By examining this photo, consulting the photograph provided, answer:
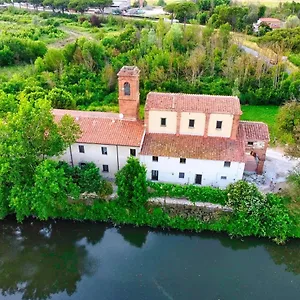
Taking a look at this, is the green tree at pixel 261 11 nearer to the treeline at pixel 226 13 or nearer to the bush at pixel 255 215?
the treeline at pixel 226 13

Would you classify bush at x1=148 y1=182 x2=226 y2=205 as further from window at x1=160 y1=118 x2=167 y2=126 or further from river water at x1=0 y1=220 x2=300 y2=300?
window at x1=160 y1=118 x2=167 y2=126

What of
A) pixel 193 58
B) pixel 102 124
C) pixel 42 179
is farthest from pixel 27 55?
pixel 42 179

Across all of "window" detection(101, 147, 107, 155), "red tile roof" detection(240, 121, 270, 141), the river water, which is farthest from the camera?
"red tile roof" detection(240, 121, 270, 141)

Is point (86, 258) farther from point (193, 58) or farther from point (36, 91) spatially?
point (193, 58)

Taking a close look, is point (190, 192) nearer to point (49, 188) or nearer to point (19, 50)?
point (49, 188)

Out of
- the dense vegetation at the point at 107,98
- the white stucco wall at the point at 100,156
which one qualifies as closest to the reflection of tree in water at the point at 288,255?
the dense vegetation at the point at 107,98

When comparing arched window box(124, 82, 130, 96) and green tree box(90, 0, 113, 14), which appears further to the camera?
green tree box(90, 0, 113, 14)

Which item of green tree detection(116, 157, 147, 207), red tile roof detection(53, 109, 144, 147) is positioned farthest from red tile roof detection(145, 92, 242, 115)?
green tree detection(116, 157, 147, 207)

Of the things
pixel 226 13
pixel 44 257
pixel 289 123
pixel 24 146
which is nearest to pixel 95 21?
pixel 226 13
